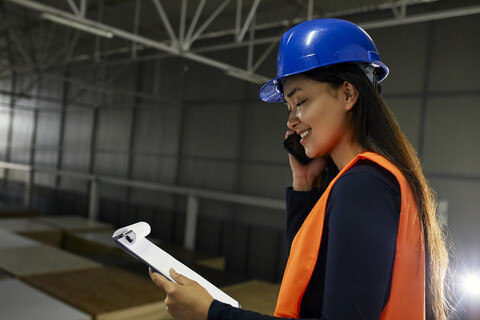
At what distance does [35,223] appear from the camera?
8.18 meters

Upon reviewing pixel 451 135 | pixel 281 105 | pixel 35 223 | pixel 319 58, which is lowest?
pixel 35 223

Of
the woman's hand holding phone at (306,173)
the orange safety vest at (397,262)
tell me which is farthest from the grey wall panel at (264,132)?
the orange safety vest at (397,262)

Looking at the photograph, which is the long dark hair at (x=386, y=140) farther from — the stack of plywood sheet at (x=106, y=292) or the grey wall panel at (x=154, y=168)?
the grey wall panel at (x=154, y=168)

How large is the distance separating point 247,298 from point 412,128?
830 cm

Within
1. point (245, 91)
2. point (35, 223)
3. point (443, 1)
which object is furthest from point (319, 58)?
point (245, 91)

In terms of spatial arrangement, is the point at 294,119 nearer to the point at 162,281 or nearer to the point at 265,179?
the point at 162,281

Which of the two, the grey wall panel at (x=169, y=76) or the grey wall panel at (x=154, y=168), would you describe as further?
the grey wall panel at (x=154, y=168)

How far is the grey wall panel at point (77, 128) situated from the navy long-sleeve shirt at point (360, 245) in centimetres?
2043

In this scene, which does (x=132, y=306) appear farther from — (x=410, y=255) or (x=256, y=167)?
(x=256, y=167)

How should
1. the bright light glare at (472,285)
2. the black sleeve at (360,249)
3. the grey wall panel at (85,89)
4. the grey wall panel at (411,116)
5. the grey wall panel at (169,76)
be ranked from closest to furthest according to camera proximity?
the black sleeve at (360,249)
the bright light glare at (472,285)
the grey wall panel at (411,116)
the grey wall panel at (169,76)
the grey wall panel at (85,89)

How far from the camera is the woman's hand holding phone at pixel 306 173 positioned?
1.65 metres

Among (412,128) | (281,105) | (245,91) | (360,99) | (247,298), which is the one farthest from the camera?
(245,91)

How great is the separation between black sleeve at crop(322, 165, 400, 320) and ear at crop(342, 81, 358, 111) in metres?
0.27

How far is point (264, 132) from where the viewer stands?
13.8m
